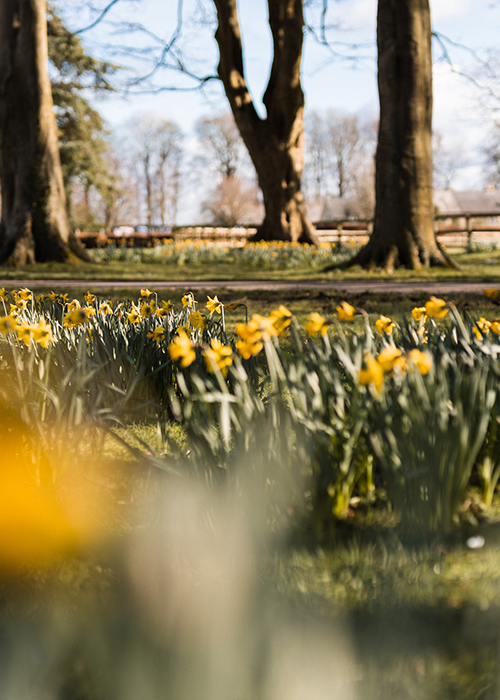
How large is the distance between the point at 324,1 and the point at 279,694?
17132 mm

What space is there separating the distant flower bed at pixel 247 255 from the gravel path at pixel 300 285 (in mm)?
3408

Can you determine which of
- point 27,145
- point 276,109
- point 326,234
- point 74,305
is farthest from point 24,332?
point 326,234

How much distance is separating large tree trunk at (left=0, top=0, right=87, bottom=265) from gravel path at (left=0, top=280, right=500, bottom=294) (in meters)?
3.31

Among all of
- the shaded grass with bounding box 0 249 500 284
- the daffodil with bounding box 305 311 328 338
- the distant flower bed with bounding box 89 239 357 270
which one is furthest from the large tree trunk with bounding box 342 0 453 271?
the daffodil with bounding box 305 311 328 338

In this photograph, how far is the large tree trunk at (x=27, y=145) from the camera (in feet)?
36.9

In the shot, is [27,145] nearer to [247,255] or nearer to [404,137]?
[247,255]

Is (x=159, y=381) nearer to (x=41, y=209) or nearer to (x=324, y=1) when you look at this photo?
(x=41, y=209)

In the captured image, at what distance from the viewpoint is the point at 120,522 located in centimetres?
178

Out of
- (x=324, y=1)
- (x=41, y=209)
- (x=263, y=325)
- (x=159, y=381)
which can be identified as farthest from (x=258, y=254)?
(x=263, y=325)

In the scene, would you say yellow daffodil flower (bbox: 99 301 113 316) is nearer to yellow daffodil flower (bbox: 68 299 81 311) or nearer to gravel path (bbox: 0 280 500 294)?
yellow daffodil flower (bbox: 68 299 81 311)

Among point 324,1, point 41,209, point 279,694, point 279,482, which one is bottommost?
point 279,694

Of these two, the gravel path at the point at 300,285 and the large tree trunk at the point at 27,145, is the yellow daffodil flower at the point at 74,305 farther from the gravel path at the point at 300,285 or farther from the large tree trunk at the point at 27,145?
the large tree trunk at the point at 27,145

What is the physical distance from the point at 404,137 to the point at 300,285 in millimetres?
3335

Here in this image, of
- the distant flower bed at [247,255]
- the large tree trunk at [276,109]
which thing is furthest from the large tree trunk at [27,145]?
the large tree trunk at [276,109]
